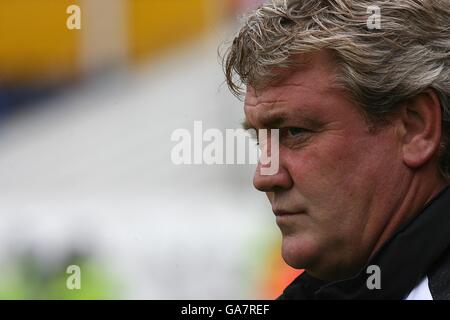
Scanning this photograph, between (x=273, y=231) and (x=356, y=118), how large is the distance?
3.88 meters

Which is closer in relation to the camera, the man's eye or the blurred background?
the man's eye

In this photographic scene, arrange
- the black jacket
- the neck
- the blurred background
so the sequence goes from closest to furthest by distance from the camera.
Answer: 1. the black jacket
2. the neck
3. the blurred background

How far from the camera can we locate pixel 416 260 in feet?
4.71

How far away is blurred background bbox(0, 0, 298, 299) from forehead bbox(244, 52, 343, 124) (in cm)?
292

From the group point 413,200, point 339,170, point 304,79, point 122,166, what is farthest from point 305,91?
point 122,166

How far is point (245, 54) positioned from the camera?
66.1 inches

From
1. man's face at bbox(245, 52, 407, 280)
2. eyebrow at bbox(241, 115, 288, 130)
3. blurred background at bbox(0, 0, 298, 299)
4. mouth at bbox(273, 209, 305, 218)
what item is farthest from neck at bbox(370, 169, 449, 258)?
blurred background at bbox(0, 0, 298, 299)

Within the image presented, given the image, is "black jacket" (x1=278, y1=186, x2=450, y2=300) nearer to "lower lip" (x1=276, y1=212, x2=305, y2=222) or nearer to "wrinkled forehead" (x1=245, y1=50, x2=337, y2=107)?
"lower lip" (x1=276, y1=212, x2=305, y2=222)

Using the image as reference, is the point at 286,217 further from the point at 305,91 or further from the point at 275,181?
the point at 305,91

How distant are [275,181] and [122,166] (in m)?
5.05

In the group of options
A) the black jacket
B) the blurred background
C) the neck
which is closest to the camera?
the black jacket

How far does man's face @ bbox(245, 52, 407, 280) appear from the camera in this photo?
1.54m

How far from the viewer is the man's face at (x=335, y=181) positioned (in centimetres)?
154

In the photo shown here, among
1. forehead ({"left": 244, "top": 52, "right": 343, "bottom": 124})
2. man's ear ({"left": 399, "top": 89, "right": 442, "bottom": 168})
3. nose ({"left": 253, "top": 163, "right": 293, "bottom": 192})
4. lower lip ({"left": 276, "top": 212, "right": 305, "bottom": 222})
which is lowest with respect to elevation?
lower lip ({"left": 276, "top": 212, "right": 305, "bottom": 222})
